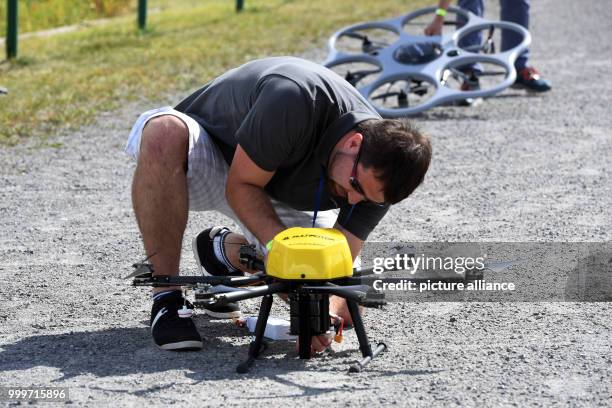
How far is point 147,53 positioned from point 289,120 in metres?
7.22

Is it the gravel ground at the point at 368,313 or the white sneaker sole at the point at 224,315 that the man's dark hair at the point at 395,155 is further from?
the white sneaker sole at the point at 224,315

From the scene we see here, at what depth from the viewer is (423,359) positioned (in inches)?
165

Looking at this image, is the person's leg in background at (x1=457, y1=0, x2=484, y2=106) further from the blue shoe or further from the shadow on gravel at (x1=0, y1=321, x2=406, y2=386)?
the shadow on gravel at (x1=0, y1=321, x2=406, y2=386)

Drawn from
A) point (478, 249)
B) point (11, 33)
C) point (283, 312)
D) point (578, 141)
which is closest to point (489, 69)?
point (578, 141)

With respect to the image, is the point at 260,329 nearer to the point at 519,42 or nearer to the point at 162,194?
the point at 162,194

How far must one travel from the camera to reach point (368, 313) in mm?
4820

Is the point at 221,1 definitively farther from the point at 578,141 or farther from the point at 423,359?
the point at 423,359

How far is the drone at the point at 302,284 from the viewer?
394cm

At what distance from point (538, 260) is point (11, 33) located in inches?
260

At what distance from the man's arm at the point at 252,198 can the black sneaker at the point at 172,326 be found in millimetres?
401

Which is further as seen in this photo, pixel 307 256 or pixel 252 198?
pixel 252 198

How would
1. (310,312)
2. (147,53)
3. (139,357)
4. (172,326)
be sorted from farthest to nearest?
1. (147,53)
2. (172,326)
3. (139,357)
4. (310,312)

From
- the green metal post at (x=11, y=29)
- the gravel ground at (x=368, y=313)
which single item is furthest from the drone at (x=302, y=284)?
the green metal post at (x=11, y=29)

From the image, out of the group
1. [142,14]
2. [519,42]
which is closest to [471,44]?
[519,42]
